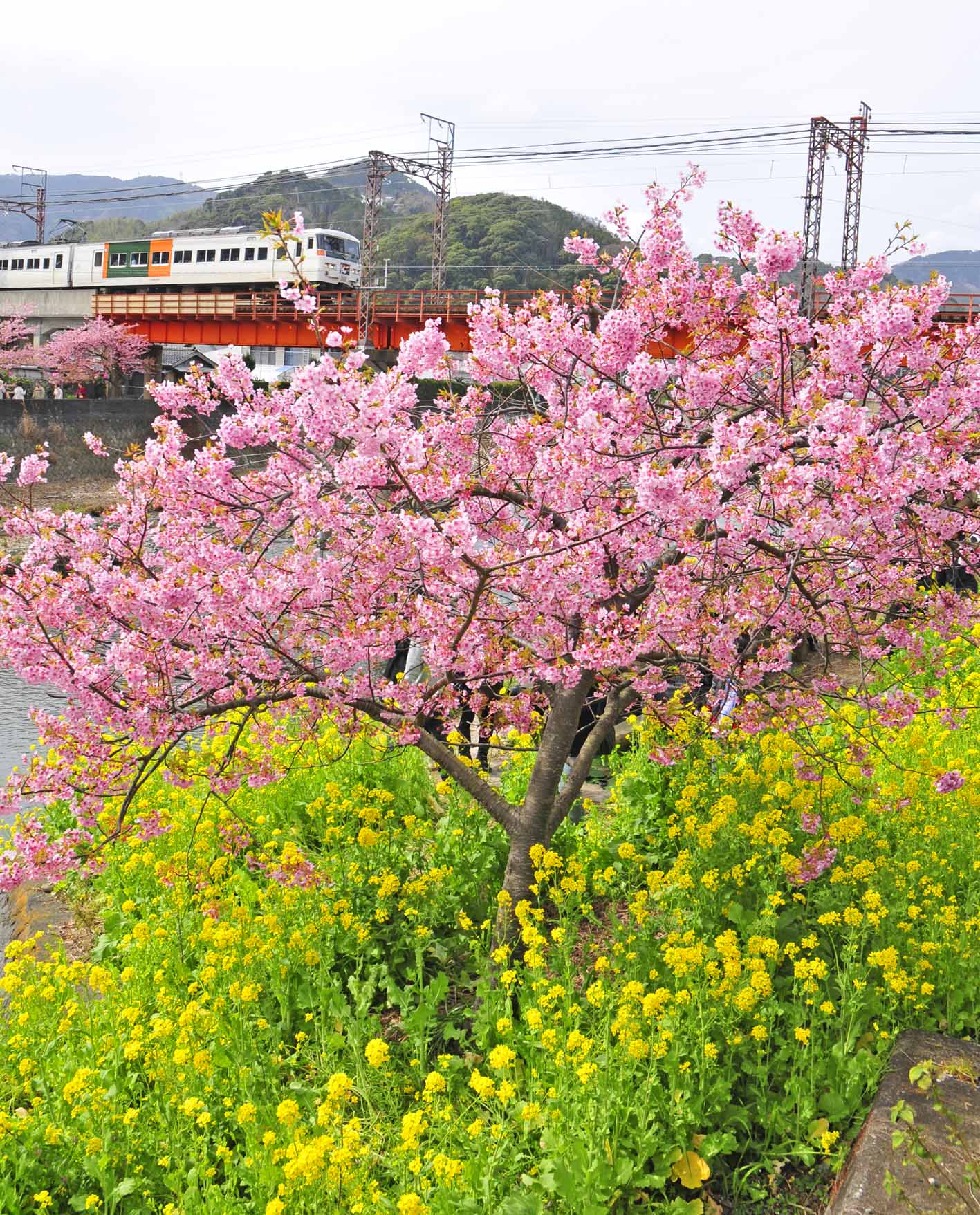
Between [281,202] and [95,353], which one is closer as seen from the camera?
[95,353]

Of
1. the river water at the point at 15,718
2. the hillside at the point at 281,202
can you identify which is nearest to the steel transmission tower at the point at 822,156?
the river water at the point at 15,718

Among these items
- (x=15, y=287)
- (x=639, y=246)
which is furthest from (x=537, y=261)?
(x=639, y=246)

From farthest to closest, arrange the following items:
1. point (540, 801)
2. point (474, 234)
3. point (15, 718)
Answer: point (474, 234)
point (15, 718)
point (540, 801)

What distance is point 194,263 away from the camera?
127 ft

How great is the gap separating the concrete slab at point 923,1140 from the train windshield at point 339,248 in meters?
35.6

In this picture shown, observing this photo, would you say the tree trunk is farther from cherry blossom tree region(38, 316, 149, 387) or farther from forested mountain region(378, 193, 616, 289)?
forested mountain region(378, 193, 616, 289)

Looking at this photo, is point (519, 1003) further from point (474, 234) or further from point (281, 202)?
point (281, 202)

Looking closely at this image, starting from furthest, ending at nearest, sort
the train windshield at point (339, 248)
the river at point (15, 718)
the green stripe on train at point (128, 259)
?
the green stripe on train at point (128, 259) < the train windshield at point (339, 248) < the river at point (15, 718)

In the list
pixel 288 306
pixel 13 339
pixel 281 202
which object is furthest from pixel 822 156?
pixel 281 202

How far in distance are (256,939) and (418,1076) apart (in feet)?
3.91

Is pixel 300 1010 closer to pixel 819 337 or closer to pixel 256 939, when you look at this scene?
pixel 256 939

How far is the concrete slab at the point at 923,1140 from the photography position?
3.28 meters

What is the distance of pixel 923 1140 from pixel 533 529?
3.00m

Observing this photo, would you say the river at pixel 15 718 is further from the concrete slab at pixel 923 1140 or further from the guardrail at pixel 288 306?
the concrete slab at pixel 923 1140
